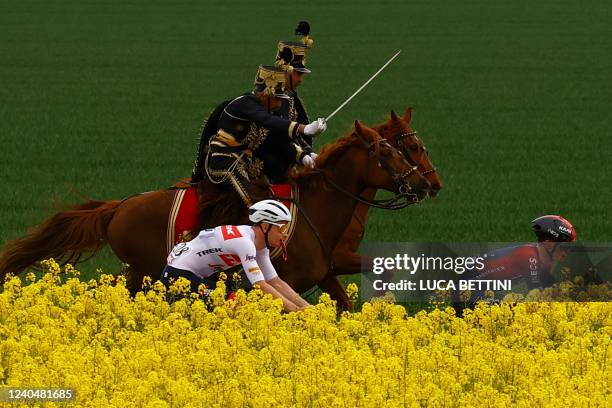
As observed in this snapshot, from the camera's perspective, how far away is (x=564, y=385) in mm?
11656

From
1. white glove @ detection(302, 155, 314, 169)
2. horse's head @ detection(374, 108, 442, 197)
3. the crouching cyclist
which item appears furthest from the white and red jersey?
horse's head @ detection(374, 108, 442, 197)

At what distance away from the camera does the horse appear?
15711 millimetres

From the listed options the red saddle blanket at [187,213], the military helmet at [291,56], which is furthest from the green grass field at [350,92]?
the military helmet at [291,56]

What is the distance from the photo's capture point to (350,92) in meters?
41.1

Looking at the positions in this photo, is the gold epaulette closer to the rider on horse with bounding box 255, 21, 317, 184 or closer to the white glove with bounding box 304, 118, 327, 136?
the rider on horse with bounding box 255, 21, 317, 184

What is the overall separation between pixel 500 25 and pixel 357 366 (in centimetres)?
5218

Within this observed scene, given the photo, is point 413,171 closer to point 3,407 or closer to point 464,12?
point 3,407

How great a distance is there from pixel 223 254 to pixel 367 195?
238cm

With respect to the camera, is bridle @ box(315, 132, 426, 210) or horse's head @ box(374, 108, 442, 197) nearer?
bridle @ box(315, 132, 426, 210)

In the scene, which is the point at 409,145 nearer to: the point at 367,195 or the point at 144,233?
the point at 367,195

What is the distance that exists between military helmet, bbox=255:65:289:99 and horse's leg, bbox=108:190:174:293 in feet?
4.34

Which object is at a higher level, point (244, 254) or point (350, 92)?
point (350, 92)

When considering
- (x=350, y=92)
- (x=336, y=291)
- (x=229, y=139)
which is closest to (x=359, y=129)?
(x=229, y=139)

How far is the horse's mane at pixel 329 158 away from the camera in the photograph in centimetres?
1559
